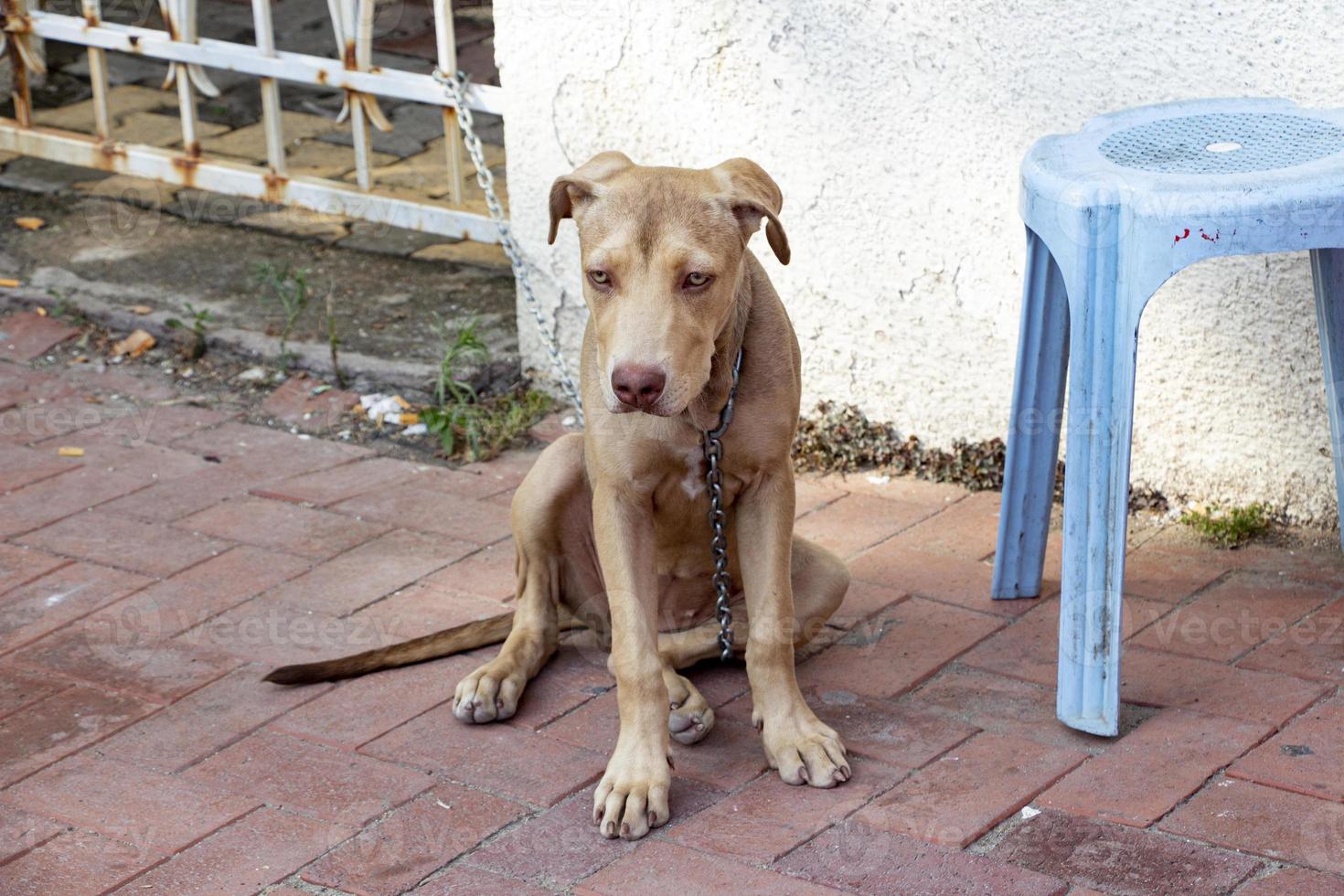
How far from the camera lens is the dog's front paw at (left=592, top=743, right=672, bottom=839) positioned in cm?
299

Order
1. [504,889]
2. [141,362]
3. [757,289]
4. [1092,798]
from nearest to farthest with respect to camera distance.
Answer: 1. [504,889]
2. [1092,798]
3. [757,289]
4. [141,362]

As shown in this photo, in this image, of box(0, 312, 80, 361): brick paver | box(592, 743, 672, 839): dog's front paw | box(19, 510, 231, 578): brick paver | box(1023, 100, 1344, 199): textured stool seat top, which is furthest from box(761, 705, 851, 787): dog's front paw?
box(0, 312, 80, 361): brick paver

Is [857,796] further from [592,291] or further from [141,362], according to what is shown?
[141,362]

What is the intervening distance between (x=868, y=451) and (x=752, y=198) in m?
1.79

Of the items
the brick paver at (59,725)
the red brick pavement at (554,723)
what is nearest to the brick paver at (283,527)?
the red brick pavement at (554,723)

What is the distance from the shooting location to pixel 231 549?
432cm

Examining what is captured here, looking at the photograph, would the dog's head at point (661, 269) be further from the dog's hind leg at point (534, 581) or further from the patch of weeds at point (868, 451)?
the patch of weeds at point (868, 451)

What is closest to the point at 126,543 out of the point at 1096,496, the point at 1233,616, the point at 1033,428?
the point at 1033,428

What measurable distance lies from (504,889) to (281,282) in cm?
330

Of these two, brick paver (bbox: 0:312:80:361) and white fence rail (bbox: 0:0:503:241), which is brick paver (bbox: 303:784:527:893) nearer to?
white fence rail (bbox: 0:0:503:241)

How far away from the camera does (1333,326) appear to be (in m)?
3.63

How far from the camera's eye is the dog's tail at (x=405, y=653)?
3539 mm

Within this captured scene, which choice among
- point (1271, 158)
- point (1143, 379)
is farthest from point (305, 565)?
point (1271, 158)

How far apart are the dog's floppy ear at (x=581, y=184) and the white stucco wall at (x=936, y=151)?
1337 millimetres
